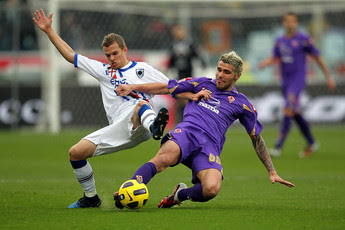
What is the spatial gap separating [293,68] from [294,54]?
11.2 inches

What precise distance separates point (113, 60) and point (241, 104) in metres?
1.48

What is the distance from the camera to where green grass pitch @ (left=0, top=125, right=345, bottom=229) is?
19.9ft

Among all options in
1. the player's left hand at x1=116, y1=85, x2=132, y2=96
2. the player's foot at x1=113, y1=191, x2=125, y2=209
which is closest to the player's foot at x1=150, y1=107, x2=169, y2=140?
the player's left hand at x1=116, y1=85, x2=132, y2=96

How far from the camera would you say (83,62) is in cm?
755

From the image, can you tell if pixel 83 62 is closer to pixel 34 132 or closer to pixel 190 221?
pixel 190 221

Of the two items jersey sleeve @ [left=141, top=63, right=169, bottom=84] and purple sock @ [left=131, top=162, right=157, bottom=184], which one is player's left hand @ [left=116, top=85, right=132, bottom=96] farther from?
purple sock @ [left=131, top=162, right=157, bottom=184]

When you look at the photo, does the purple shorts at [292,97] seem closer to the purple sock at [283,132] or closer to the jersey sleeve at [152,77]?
the purple sock at [283,132]

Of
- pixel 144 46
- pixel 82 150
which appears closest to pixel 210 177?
pixel 82 150

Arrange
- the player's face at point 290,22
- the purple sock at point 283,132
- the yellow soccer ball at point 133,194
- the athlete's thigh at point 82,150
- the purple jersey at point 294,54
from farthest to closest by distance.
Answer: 1. the purple jersey at point 294,54
2. the purple sock at point 283,132
3. the player's face at point 290,22
4. the athlete's thigh at point 82,150
5. the yellow soccer ball at point 133,194

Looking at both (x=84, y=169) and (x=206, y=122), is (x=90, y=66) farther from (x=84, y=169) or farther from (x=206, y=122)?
(x=206, y=122)

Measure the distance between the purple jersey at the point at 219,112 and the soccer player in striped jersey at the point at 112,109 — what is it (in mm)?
421

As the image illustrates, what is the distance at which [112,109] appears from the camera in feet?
24.9

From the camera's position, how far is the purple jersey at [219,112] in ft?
23.6

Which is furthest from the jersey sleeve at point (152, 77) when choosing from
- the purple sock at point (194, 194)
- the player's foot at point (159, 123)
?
the purple sock at point (194, 194)
